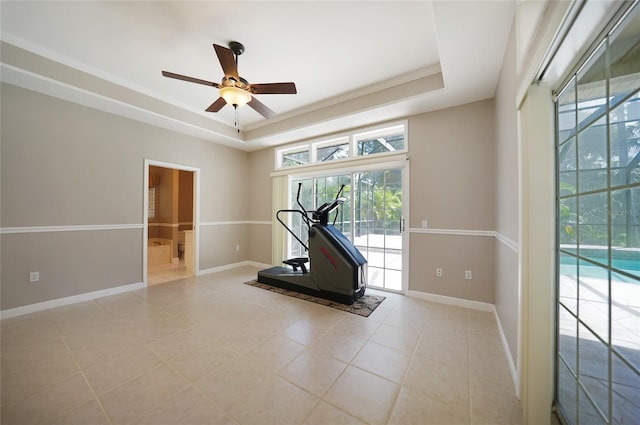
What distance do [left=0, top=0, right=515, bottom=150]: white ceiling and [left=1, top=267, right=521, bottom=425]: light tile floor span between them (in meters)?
2.72

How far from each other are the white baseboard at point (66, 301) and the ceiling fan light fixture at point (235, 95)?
10.9 ft

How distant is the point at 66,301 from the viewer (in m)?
2.89

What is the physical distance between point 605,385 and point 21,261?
515cm

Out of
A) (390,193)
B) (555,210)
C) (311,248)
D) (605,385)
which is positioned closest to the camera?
(605,385)

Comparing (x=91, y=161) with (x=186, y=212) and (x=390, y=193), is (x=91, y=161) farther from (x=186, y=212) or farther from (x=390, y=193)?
(x=390, y=193)

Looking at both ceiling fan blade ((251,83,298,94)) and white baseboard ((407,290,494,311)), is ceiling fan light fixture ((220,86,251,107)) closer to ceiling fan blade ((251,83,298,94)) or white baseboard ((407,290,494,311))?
ceiling fan blade ((251,83,298,94))

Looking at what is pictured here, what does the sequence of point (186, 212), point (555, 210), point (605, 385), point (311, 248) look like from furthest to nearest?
point (186, 212)
point (311, 248)
point (555, 210)
point (605, 385)

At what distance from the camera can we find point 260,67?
8.86 feet

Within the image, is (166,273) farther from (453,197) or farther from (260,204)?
(453,197)

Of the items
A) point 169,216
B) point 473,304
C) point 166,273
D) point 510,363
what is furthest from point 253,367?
point 169,216

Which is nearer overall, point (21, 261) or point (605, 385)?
point (605, 385)

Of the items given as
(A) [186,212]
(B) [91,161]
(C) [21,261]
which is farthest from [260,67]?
(A) [186,212]

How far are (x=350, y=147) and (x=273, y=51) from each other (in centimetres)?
184

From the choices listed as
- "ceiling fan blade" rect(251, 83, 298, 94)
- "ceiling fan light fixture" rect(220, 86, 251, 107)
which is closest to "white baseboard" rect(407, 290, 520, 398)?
"ceiling fan blade" rect(251, 83, 298, 94)
